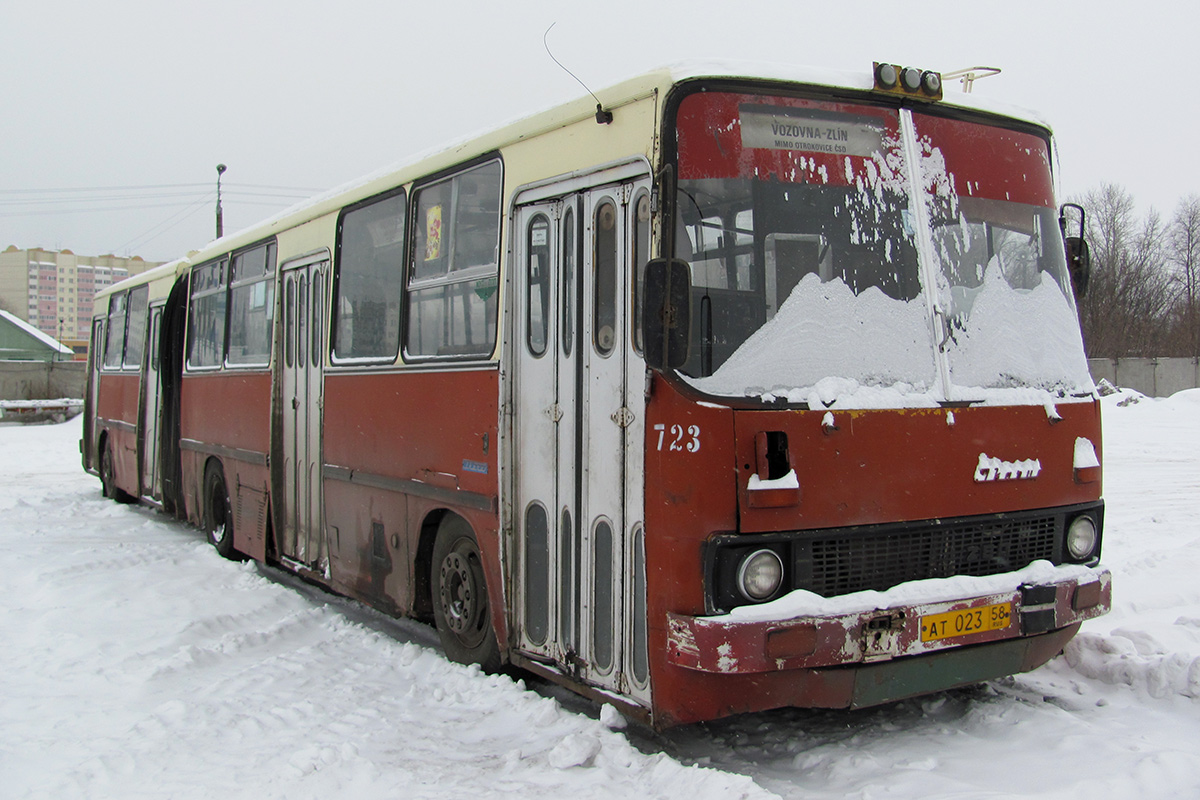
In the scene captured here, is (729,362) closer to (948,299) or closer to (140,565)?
(948,299)

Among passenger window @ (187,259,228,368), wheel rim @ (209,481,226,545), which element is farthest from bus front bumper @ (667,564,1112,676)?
passenger window @ (187,259,228,368)

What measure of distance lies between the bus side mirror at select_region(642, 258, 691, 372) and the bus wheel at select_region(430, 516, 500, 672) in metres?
2.19

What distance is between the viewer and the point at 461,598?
20.1 feet

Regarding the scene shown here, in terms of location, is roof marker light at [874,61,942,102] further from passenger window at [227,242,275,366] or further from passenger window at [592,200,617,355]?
passenger window at [227,242,275,366]

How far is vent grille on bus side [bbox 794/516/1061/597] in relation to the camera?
4359 millimetres

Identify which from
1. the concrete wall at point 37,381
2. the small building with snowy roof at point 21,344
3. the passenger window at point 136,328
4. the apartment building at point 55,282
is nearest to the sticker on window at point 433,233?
the passenger window at point 136,328

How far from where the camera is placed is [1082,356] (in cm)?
526

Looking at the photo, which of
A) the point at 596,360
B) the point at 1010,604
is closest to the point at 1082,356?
the point at 1010,604

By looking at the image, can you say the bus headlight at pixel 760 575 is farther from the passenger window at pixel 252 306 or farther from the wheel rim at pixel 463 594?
the passenger window at pixel 252 306

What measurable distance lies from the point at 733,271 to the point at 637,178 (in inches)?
24.5

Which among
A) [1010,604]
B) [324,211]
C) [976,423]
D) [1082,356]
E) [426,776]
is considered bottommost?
[426,776]

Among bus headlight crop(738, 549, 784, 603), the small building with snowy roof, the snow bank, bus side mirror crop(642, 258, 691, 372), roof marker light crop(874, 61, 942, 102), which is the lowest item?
the snow bank

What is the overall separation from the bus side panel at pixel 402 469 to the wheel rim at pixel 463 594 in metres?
0.27

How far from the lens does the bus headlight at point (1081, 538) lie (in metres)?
5.01
